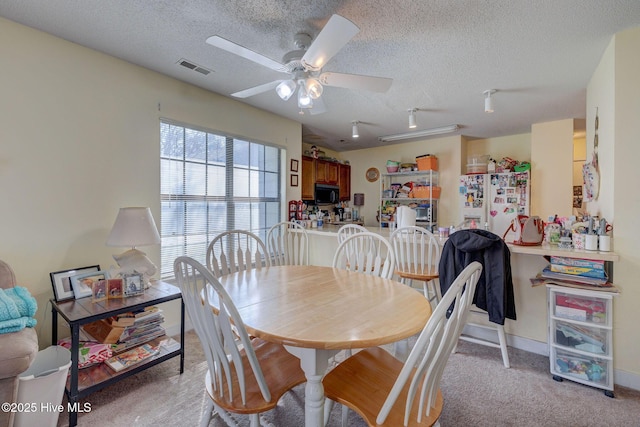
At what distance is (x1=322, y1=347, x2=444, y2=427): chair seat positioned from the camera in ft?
3.50

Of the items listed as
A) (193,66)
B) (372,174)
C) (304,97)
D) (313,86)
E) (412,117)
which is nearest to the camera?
(313,86)

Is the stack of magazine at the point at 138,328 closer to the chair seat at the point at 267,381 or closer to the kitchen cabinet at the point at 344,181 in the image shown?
the chair seat at the point at 267,381

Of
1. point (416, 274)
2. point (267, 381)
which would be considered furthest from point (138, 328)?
point (416, 274)

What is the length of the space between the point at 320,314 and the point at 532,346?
2.32 metres

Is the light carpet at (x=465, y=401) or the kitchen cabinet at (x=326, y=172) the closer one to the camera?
the light carpet at (x=465, y=401)

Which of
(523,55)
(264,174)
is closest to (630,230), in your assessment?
(523,55)

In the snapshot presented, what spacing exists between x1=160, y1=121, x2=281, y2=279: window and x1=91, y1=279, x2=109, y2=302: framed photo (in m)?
0.72

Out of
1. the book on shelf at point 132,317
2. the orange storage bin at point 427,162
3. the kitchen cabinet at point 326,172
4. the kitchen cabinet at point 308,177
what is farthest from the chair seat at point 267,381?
the orange storage bin at point 427,162

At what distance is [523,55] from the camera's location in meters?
2.21

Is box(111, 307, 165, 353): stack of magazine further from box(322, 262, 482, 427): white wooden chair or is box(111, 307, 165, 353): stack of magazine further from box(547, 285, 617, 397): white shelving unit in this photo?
box(547, 285, 617, 397): white shelving unit

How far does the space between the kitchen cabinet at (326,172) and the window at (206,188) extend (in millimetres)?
1412

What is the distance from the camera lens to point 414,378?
972 millimetres

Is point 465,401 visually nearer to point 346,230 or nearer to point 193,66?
point 346,230

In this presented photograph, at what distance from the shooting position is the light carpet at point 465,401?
1.69 metres
